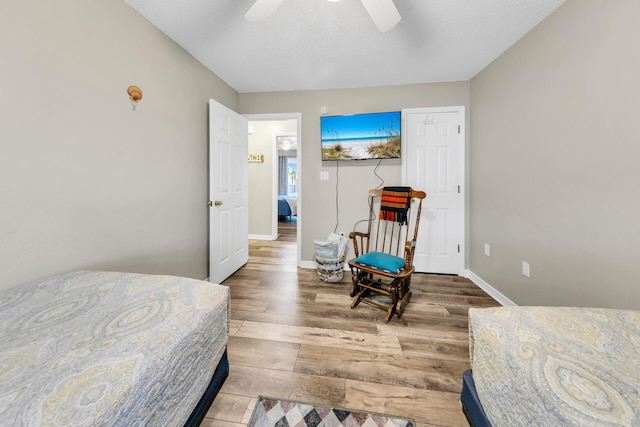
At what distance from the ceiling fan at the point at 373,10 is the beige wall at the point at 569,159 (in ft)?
3.96

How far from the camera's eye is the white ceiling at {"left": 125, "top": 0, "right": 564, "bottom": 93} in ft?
5.67

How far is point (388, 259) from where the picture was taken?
7.30 ft

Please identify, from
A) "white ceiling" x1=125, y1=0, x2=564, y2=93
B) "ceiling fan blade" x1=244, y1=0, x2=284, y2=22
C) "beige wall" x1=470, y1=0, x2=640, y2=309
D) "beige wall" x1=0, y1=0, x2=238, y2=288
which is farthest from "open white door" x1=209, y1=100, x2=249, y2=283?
"beige wall" x1=470, y1=0, x2=640, y2=309

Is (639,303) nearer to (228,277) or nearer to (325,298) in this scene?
(325,298)

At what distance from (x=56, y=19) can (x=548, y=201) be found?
10.8 ft

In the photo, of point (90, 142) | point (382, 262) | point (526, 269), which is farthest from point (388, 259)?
point (90, 142)

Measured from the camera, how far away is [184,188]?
2314 millimetres

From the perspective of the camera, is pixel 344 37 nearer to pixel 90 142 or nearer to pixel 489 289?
pixel 90 142

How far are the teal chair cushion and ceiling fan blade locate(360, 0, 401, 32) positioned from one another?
1770mm

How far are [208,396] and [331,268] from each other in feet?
6.03

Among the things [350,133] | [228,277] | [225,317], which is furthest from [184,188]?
[350,133]

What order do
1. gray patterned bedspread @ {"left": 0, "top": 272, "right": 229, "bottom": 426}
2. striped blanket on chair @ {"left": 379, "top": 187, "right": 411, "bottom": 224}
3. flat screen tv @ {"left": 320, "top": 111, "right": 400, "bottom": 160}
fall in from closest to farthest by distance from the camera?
gray patterned bedspread @ {"left": 0, "top": 272, "right": 229, "bottom": 426}
striped blanket on chair @ {"left": 379, "top": 187, "right": 411, "bottom": 224}
flat screen tv @ {"left": 320, "top": 111, "right": 400, "bottom": 160}

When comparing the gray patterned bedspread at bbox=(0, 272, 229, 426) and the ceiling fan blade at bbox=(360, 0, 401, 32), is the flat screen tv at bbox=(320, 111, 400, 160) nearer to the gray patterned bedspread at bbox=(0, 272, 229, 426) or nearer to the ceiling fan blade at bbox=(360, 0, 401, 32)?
the ceiling fan blade at bbox=(360, 0, 401, 32)

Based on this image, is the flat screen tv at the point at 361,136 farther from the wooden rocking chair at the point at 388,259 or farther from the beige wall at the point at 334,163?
the wooden rocking chair at the point at 388,259
